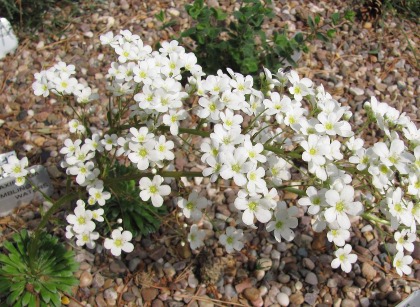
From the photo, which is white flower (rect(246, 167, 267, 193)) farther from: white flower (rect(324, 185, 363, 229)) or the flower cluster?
white flower (rect(324, 185, 363, 229))

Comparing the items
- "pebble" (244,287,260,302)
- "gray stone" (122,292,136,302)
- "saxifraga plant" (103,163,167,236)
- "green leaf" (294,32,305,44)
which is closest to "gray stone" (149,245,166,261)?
"saxifraga plant" (103,163,167,236)

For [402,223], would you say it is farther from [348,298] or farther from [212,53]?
[212,53]

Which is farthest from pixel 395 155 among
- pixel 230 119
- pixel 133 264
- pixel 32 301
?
pixel 32 301

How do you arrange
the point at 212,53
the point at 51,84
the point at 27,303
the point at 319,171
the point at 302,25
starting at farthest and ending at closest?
1. the point at 302,25
2. the point at 212,53
3. the point at 27,303
4. the point at 51,84
5. the point at 319,171

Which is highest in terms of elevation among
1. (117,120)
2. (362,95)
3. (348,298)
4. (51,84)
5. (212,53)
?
(51,84)

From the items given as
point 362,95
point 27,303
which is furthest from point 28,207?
point 362,95

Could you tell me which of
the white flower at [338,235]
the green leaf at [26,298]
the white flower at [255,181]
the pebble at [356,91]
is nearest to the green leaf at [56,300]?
the green leaf at [26,298]

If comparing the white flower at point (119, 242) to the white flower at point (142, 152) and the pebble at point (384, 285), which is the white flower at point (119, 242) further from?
the pebble at point (384, 285)
